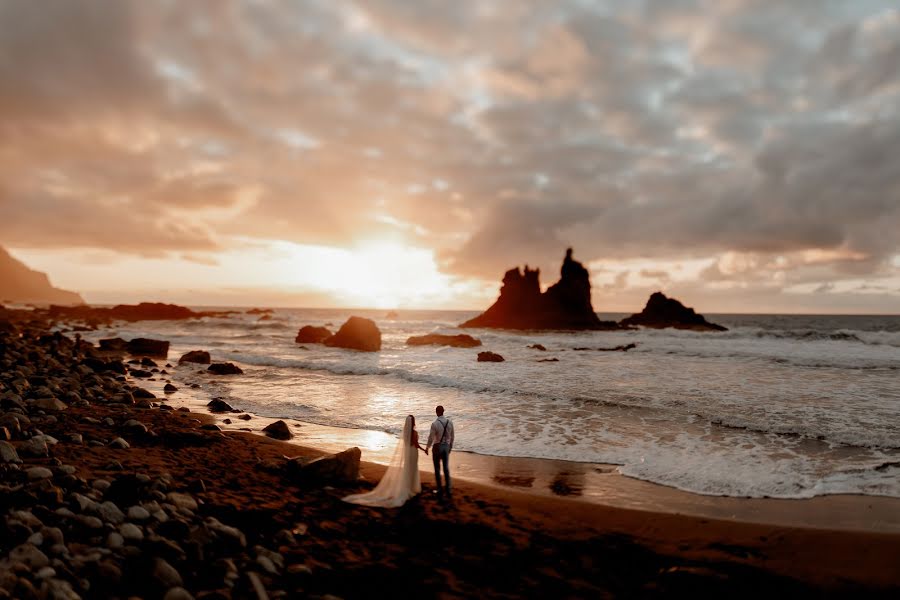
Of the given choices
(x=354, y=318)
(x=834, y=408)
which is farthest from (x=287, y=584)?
(x=354, y=318)

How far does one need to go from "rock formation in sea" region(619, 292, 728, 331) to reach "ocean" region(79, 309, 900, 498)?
52.1 meters

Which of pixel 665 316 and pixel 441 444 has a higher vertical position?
pixel 665 316

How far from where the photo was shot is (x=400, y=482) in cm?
921

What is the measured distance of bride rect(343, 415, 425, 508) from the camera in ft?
29.2

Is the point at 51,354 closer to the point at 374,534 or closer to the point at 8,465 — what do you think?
the point at 8,465

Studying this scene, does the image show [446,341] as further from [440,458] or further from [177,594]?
[177,594]

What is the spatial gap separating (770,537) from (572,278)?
89.3 meters

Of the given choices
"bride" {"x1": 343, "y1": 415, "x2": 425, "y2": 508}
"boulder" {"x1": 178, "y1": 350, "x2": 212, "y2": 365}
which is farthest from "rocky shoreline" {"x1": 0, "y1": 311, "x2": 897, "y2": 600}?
"boulder" {"x1": 178, "y1": 350, "x2": 212, "y2": 365}

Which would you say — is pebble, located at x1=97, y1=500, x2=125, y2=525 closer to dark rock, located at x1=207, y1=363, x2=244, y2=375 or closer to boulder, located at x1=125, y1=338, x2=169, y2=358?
dark rock, located at x1=207, y1=363, x2=244, y2=375

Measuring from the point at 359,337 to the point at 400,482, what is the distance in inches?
1356

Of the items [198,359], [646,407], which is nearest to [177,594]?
[646,407]

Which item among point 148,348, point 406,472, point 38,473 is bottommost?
point 148,348

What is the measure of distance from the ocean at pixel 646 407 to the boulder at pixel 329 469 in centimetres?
445

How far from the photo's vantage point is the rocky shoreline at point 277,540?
538 cm
